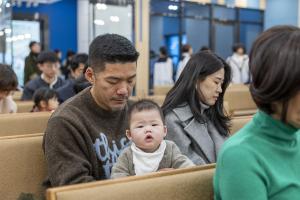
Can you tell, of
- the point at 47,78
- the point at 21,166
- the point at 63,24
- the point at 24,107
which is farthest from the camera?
the point at 63,24

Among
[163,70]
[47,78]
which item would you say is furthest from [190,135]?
[163,70]

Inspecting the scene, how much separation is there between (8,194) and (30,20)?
10.5 meters

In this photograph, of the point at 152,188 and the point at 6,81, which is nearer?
the point at 152,188

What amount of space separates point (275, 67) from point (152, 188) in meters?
0.52

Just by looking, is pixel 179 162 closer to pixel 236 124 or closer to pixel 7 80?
pixel 236 124

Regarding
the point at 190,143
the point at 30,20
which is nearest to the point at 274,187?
the point at 190,143

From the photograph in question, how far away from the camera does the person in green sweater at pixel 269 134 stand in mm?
1117

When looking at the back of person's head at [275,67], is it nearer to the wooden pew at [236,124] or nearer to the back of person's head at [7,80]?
the wooden pew at [236,124]

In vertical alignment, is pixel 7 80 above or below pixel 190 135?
above

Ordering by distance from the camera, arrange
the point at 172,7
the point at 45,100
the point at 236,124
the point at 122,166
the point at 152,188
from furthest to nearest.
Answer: the point at 172,7 < the point at 45,100 < the point at 236,124 < the point at 122,166 < the point at 152,188

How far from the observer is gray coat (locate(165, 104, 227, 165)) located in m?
2.43

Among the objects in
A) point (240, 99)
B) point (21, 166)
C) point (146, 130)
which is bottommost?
point (240, 99)

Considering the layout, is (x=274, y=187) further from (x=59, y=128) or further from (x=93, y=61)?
(x=93, y=61)

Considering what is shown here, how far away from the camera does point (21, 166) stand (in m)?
2.17
